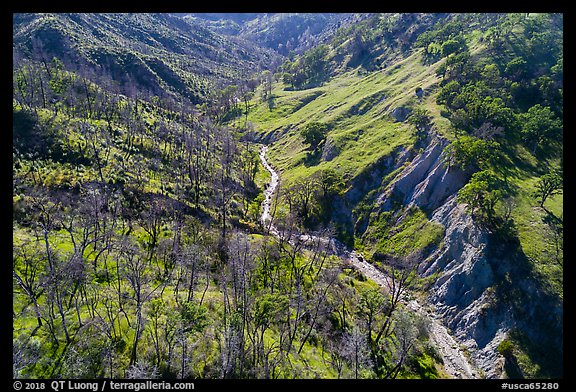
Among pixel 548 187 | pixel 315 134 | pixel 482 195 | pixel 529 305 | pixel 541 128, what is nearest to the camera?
pixel 529 305

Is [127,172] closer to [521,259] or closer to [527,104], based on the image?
[521,259]

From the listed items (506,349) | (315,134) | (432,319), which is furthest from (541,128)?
(315,134)

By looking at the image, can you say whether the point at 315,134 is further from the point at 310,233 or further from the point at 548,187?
the point at 548,187

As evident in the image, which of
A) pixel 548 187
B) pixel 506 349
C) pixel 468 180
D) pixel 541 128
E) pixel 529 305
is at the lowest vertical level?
pixel 506 349

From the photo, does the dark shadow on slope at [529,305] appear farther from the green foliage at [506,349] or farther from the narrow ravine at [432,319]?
the narrow ravine at [432,319]

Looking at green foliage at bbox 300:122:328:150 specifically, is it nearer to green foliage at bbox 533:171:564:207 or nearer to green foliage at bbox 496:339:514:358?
green foliage at bbox 533:171:564:207

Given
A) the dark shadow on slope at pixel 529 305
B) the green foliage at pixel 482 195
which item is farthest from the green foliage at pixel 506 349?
the green foliage at pixel 482 195
